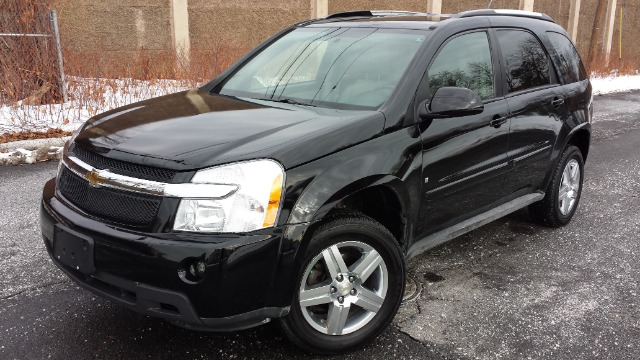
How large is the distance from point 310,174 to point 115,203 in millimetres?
922

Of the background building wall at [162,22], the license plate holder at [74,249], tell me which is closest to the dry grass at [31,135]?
the background building wall at [162,22]

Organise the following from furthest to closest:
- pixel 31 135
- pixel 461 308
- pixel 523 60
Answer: pixel 31 135 < pixel 523 60 < pixel 461 308

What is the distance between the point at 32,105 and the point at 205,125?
20.7 feet

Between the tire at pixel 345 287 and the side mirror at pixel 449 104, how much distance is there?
779mm

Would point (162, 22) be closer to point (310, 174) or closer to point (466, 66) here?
point (466, 66)

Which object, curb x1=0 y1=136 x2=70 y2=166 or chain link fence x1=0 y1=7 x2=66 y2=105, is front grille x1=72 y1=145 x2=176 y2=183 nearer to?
curb x1=0 y1=136 x2=70 y2=166

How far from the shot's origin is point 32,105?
8242mm

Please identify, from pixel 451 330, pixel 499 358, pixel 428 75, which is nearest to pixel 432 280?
pixel 451 330

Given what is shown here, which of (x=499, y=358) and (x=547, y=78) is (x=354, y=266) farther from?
(x=547, y=78)

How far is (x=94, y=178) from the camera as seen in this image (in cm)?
276

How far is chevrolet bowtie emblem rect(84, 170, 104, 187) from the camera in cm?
273

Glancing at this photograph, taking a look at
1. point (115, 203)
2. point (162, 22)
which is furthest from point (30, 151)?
point (162, 22)

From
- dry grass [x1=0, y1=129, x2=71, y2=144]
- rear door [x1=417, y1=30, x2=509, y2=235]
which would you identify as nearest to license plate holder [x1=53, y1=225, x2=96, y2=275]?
rear door [x1=417, y1=30, x2=509, y2=235]

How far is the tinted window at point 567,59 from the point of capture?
4832mm
